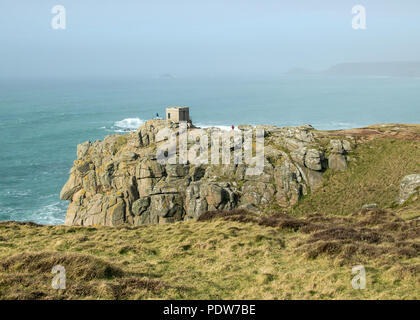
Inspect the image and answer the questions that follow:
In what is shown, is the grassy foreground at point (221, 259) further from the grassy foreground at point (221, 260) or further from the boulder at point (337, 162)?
the boulder at point (337, 162)

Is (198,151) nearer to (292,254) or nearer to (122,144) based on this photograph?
(122,144)

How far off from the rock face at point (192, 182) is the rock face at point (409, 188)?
1028cm

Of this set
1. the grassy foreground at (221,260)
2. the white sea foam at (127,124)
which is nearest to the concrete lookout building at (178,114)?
the grassy foreground at (221,260)

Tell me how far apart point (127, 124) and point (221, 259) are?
146 m

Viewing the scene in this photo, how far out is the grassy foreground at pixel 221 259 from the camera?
1349 cm

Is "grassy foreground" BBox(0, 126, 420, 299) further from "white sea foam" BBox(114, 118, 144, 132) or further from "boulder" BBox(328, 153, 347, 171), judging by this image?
"white sea foam" BBox(114, 118, 144, 132)

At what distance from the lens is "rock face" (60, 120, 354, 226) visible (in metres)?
48.5

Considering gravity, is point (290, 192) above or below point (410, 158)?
below

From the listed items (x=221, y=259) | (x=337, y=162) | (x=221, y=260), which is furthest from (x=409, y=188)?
(x=221, y=260)

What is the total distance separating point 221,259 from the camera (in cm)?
1905

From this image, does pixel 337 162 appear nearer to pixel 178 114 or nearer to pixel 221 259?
pixel 178 114

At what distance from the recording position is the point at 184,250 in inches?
821
